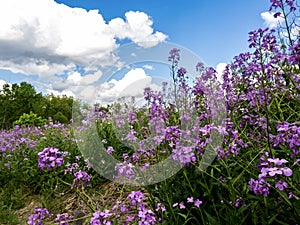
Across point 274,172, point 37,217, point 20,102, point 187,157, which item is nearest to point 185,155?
point 187,157

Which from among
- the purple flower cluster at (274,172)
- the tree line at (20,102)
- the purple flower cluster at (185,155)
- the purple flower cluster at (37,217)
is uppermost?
the tree line at (20,102)

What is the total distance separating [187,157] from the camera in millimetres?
1969

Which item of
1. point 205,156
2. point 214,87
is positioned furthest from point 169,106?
point 205,156

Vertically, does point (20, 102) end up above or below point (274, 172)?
above

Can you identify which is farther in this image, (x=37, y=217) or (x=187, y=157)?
(x=37, y=217)

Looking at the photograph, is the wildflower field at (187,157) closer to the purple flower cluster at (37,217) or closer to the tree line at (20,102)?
Answer: the purple flower cluster at (37,217)

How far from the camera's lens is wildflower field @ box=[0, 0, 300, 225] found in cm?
198

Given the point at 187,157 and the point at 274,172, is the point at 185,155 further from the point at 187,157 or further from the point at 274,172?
the point at 274,172

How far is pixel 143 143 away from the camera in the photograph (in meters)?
2.79

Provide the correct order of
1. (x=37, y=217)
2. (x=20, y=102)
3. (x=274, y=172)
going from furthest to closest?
1. (x=20, y=102)
2. (x=37, y=217)
3. (x=274, y=172)

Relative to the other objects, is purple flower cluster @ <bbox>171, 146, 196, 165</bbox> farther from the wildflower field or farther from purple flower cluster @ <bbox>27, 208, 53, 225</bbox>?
purple flower cluster @ <bbox>27, 208, 53, 225</bbox>

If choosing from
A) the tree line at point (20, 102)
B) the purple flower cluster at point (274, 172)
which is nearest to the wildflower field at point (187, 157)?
the purple flower cluster at point (274, 172)

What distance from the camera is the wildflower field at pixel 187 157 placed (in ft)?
6.50

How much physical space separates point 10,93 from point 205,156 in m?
34.3
